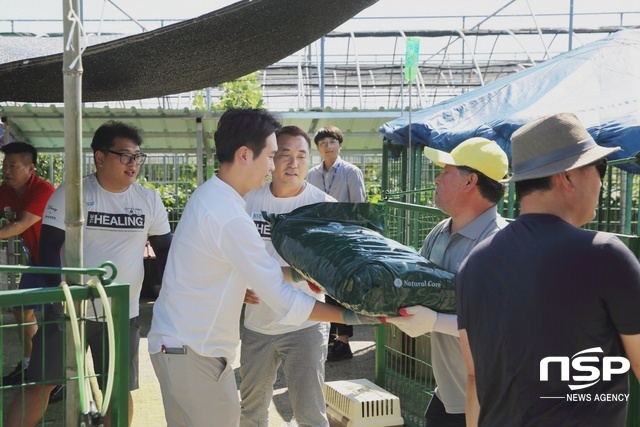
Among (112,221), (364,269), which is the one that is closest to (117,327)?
(364,269)

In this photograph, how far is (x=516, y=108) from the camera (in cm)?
772

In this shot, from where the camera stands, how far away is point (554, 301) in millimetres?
1835

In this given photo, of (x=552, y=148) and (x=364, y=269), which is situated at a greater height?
(x=552, y=148)

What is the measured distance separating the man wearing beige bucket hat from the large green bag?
0.60 m

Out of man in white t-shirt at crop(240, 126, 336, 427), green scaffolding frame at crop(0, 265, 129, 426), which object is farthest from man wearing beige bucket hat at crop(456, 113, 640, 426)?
man in white t-shirt at crop(240, 126, 336, 427)

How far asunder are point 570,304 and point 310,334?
2211 mm

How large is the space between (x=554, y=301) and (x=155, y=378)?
508cm

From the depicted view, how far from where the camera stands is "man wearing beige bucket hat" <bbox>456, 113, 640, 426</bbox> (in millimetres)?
1789

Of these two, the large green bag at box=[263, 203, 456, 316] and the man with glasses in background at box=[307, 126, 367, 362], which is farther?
the man with glasses in background at box=[307, 126, 367, 362]

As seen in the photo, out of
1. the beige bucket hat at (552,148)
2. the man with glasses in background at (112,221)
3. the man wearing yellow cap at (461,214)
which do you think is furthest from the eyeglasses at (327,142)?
the beige bucket hat at (552,148)

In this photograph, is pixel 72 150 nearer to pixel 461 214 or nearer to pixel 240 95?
pixel 461 214

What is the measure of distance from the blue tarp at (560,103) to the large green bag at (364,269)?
385 cm

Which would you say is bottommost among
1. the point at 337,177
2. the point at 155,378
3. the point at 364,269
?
the point at 155,378

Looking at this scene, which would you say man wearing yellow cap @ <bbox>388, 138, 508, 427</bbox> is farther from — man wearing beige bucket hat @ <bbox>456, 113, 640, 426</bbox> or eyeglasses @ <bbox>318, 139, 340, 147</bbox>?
eyeglasses @ <bbox>318, 139, 340, 147</bbox>
